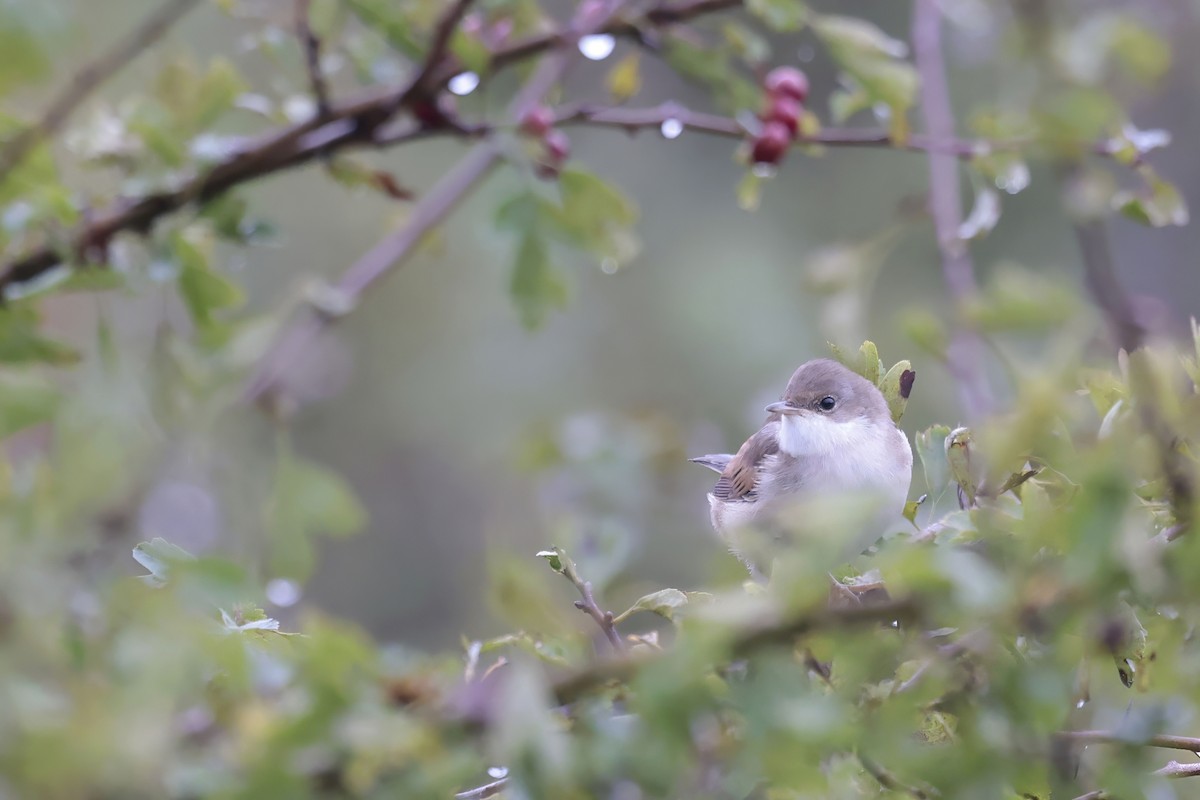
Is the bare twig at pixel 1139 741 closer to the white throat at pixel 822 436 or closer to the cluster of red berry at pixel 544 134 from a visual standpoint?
the cluster of red berry at pixel 544 134

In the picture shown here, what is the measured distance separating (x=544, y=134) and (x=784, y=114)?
48 centimetres

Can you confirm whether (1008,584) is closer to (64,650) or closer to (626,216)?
(64,650)

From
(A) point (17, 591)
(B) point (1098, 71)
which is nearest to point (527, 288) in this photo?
(B) point (1098, 71)

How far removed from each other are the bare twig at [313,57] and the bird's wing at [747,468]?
5.54 feet

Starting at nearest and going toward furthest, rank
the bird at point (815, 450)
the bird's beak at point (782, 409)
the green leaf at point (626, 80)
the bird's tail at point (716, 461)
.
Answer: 1. the green leaf at point (626, 80)
2. the bird at point (815, 450)
3. the bird's beak at point (782, 409)
4. the bird's tail at point (716, 461)

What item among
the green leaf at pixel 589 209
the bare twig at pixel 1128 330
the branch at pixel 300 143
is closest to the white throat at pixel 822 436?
the green leaf at pixel 589 209

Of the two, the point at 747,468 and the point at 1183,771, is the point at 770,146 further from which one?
the point at 747,468

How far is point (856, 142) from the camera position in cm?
197

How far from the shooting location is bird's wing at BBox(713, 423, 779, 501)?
3229mm

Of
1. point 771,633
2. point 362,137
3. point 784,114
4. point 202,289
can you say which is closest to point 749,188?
point 784,114

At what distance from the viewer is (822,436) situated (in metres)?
3.07

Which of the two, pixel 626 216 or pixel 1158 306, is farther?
pixel 626 216

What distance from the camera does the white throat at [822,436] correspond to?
9.70ft

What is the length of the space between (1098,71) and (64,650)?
178 centimetres
